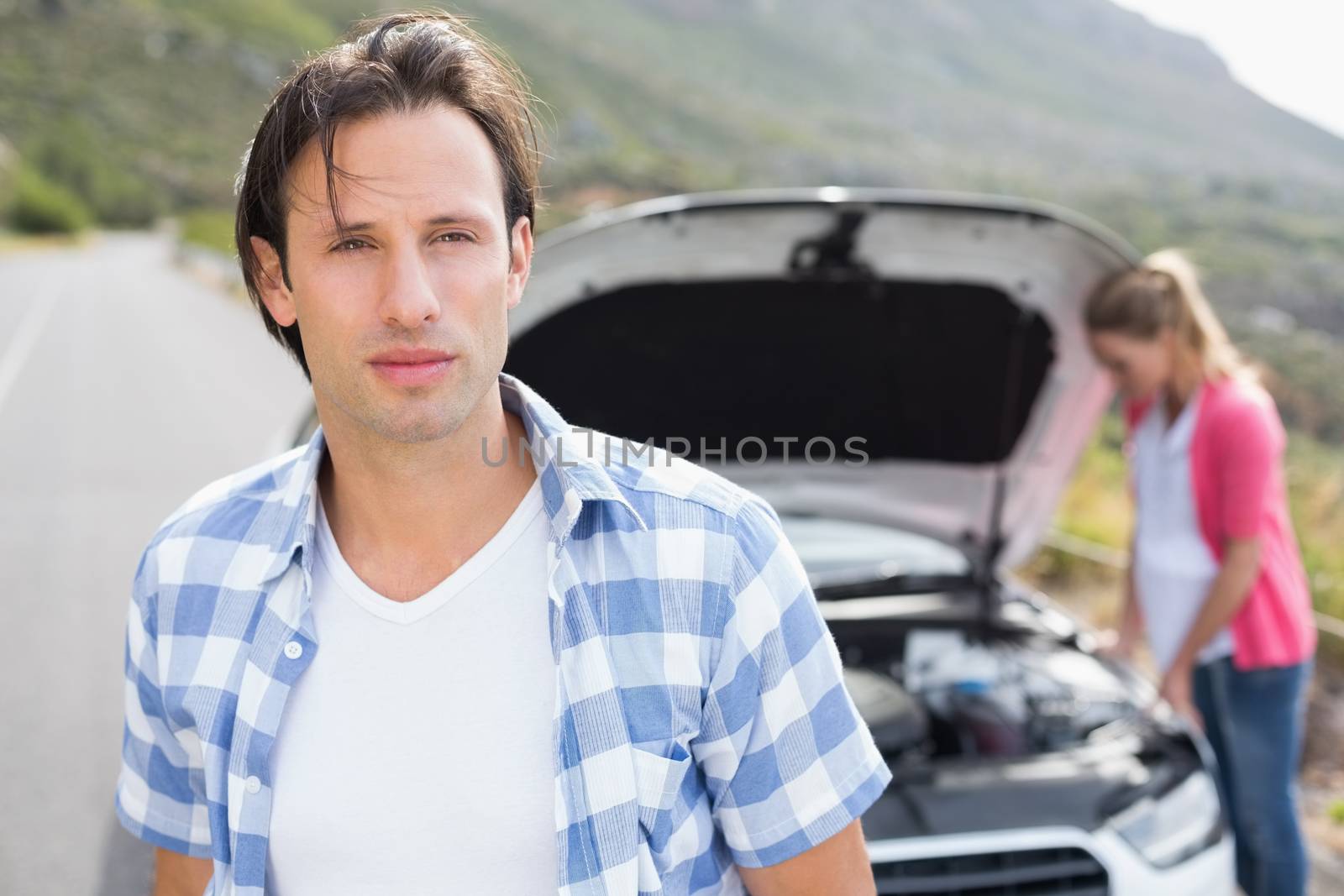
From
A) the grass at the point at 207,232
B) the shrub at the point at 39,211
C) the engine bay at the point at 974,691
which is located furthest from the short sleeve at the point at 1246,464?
the shrub at the point at 39,211

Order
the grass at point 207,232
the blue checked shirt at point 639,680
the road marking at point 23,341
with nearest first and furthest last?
the blue checked shirt at point 639,680 < the road marking at point 23,341 < the grass at point 207,232

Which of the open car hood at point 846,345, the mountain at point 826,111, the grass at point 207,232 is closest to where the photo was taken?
the open car hood at point 846,345

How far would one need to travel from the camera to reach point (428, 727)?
129 centimetres

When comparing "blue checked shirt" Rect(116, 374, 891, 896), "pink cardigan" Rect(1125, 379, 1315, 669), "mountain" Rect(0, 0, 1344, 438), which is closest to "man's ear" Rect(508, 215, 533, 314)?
"blue checked shirt" Rect(116, 374, 891, 896)

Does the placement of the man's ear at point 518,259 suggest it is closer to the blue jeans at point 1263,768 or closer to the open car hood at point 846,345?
the open car hood at point 846,345

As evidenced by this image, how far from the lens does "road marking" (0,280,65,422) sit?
469 inches

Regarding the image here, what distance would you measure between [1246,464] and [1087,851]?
1.06 m

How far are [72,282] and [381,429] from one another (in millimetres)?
30902

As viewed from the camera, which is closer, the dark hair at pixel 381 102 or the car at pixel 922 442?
the dark hair at pixel 381 102

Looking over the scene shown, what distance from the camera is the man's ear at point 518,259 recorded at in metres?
1.48

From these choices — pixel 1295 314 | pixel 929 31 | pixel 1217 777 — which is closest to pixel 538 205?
pixel 1217 777

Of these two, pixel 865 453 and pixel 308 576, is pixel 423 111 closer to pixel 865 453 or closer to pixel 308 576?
pixel 308 576

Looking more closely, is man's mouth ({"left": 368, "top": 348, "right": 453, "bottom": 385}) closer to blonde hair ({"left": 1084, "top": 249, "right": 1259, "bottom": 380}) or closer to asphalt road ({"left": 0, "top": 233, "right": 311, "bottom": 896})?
blonde hair ({"left": 1084, "top": 249, "right": 1259, "bottom": 380})

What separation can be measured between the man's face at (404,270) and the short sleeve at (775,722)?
426mm
